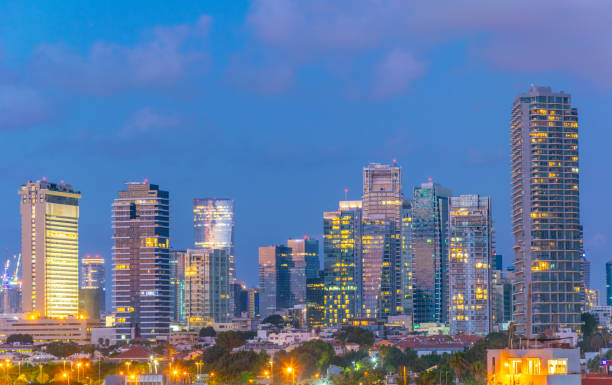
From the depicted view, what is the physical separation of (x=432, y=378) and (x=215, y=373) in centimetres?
4735

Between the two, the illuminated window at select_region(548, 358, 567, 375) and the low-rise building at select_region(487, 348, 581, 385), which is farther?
the illuminated window at select_region(548, 358, 567, 375)

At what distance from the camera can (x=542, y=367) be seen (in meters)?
115

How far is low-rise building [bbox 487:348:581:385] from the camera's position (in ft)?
372

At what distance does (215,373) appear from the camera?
19375cm

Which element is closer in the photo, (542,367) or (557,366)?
(557,366)

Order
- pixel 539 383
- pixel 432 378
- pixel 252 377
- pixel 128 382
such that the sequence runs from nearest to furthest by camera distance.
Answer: pixel 539 383 < pixel 432 378 < pixel 128 382 < pixel 252 377

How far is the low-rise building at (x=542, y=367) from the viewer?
113250mm

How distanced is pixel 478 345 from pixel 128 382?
58436mm

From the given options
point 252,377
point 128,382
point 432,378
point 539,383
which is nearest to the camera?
point 539,383

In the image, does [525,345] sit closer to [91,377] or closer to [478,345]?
[478,345]

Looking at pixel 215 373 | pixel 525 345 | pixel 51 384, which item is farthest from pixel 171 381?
pixel 525 345

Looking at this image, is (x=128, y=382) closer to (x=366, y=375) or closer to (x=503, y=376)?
(x=366, y=375)

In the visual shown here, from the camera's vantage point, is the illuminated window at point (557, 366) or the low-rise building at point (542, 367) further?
the illuminated window at point (557, 366)

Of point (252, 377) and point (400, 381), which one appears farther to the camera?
point (252, 377)
